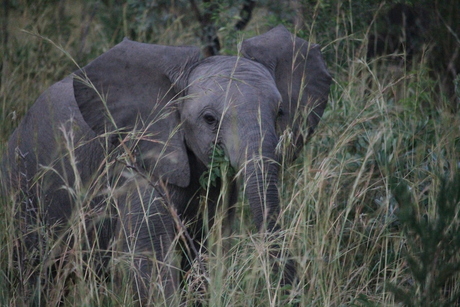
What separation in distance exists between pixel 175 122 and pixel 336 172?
0.87 metres

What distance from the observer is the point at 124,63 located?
4207mm

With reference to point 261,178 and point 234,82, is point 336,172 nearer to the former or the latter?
point 261,178

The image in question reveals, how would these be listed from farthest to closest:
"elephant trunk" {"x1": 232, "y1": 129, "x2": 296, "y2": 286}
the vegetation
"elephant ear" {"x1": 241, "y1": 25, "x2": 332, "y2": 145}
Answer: "elephant ear" {"x1": 241, "y1": 25, "x2": 332, "y2": 145}, "elephant trunk" {"x1": 232, "y1": 129, "x2": 296, "y2": 286}, the vegetation

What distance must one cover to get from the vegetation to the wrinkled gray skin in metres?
0.22

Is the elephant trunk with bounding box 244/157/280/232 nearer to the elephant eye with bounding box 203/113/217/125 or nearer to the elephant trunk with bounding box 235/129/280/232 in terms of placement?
the elephant trunk with bounding box 235/129/280/232

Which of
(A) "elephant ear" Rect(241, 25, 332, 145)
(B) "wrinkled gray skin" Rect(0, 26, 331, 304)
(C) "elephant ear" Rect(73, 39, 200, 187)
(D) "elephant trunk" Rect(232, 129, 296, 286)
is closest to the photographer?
(D) "elephant trunk" Rect(232, 129, 296, 286)

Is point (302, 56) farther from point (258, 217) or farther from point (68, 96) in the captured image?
point (68, 96)

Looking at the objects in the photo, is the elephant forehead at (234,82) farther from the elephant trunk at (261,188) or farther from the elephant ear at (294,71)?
the elephant trunk at (261,188)

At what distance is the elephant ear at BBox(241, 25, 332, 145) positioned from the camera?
14.2 feet

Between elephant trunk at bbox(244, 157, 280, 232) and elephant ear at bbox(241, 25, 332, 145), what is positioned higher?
elephant ear at bbox(241, 25, 332, 145)

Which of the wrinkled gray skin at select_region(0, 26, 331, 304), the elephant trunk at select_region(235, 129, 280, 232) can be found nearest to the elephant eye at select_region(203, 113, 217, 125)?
the wrinkled gray skin at select_region(0, 26, 331, 304)

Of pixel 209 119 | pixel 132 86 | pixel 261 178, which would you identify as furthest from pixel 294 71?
pixel 261 178

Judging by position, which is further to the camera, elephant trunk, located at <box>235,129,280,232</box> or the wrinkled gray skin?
the wrinkled gray skin

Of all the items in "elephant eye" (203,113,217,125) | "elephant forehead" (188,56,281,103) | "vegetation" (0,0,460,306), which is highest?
"elephant forehead" (188,56,281,103)
